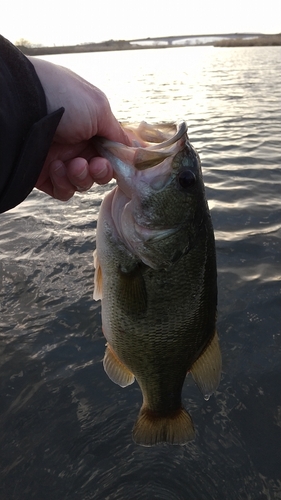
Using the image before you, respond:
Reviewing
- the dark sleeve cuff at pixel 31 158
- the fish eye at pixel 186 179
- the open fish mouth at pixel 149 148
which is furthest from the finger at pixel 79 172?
the fish eye at pixel 186 179

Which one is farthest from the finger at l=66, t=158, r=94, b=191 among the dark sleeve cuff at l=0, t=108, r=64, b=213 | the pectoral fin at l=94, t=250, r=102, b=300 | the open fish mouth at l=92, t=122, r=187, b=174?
the pectoral fin at l=94, t=250, r=102, b=300

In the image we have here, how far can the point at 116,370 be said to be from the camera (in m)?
2.52

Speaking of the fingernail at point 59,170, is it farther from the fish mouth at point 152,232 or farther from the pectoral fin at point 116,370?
the pectoral fin at point 116,370

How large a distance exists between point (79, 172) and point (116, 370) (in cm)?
119

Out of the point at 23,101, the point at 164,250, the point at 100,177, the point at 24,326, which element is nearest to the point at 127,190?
the point at 100,177

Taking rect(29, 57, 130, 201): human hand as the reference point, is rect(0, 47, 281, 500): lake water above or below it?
below

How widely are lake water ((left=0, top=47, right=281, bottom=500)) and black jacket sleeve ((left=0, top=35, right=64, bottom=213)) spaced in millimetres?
755

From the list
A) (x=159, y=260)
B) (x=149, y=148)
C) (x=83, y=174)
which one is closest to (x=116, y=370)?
(x=159, y=260)

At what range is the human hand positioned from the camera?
2.14 metres

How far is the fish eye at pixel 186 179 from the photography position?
6.88ft

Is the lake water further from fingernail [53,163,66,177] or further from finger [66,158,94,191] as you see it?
fingernail [53,163,66,177]

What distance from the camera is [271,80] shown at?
23.4 meters

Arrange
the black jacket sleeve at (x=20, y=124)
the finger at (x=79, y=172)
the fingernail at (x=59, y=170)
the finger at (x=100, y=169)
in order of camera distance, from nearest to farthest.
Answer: the black jacket sleeve at (x=20, y=124), the finger at (x=100, y=169), the finger at (x=79, y=172), the fingernail at (x=59, y=170)

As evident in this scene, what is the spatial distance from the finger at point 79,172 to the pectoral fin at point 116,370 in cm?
99
